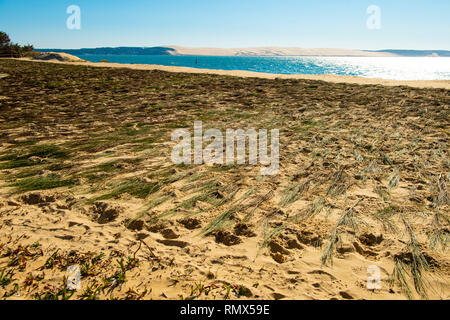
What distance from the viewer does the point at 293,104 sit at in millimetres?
7461

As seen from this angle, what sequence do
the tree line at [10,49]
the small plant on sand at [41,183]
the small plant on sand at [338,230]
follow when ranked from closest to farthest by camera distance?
the small plant on sand at [338,230]
the small plant on sand at [41,183]
the tree line at [10,49]

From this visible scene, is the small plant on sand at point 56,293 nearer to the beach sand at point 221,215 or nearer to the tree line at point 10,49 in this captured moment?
the beach sand at point 221,215

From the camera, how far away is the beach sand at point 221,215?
1.62 meters

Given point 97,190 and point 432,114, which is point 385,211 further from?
point 432,114

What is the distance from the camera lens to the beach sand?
162cm

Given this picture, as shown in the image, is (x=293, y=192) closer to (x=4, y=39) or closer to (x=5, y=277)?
(x=5, y=277)

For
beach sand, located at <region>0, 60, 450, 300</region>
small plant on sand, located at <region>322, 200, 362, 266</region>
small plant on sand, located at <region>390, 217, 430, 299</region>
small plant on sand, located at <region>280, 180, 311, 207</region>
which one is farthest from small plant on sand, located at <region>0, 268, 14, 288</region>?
small plant on sand, located at <region>390, 217, 430, 299</region>

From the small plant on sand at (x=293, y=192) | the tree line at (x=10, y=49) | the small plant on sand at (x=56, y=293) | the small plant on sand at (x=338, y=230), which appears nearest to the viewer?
the small plant on sand at (x=56, y=293)

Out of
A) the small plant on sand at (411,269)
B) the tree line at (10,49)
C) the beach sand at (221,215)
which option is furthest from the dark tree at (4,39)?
the small plant on sand at (411,269)

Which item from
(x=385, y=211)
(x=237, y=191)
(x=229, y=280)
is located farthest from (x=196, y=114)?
(x=229, y=280)

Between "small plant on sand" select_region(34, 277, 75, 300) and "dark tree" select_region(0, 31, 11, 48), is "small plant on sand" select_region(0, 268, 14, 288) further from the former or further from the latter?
"dark tree" select_region(0, 31, 11, 48)

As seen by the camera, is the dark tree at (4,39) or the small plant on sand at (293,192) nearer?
the small plant on sand at (293,192)

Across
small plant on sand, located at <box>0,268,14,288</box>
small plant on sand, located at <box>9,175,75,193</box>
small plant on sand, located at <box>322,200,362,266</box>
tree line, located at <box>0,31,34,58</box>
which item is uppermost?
tree line, located at <box>0,31,34,58</box>

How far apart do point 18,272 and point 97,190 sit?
3.94 ft
